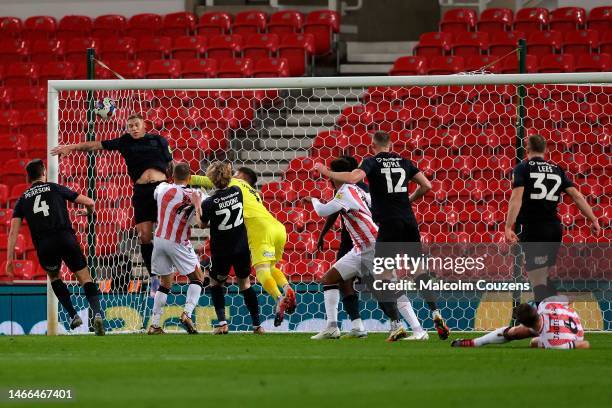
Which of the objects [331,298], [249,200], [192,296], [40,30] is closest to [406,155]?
[249,200]

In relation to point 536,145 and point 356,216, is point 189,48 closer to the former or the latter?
point 356,216

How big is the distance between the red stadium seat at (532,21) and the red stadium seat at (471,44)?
830 mm

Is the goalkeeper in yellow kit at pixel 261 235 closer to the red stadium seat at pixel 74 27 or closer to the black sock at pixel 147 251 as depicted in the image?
the black sock at pixel 147 251

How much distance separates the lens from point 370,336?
11.4 meters

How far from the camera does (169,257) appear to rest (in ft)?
39.0

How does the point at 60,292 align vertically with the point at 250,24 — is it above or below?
below

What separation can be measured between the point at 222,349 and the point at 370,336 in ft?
8.81

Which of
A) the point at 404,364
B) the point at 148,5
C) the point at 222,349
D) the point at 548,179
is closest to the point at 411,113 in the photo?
the point at 548,179

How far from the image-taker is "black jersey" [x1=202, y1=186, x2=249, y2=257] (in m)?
11.5

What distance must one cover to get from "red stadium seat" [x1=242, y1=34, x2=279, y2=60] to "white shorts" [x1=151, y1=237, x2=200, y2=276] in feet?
24.6

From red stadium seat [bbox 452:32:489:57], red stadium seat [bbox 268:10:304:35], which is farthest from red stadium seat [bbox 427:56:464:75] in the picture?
red stadium seat [bbox 268:10:304:35]

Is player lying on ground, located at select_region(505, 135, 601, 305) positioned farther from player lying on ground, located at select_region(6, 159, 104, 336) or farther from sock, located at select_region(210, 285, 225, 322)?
player lying on ground, located at select_region(6, 159, 104, 336)

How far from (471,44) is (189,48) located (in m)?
4.83

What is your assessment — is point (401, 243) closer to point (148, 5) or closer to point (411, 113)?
point (411, 113)
